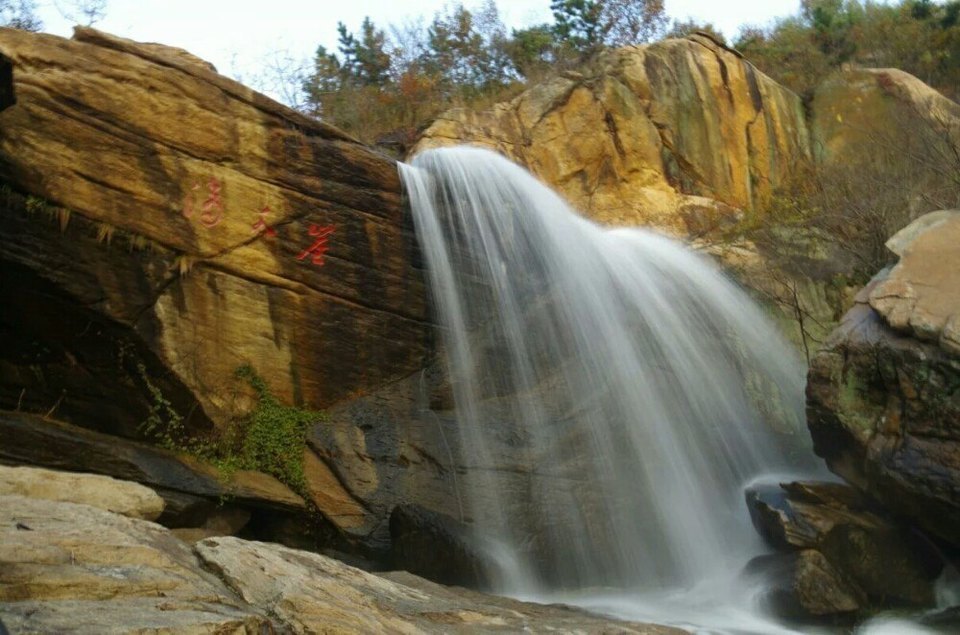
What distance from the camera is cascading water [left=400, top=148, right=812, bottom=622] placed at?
1009cm

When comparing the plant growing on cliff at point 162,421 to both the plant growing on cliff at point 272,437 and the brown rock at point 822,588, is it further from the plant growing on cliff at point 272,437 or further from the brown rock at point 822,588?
the brown rock at point 822,588

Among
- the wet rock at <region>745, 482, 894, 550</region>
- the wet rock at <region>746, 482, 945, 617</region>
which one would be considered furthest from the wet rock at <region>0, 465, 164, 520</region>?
the wet rock at <region>745, 482, 894, 550</region>

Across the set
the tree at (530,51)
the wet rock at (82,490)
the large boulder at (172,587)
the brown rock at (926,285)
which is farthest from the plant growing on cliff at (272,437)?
the tree at (530,51)

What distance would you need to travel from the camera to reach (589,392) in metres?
11.2

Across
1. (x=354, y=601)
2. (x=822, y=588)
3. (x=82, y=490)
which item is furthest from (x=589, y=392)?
(x=82, y=490)

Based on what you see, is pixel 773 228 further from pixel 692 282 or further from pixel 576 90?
pixel 576 90

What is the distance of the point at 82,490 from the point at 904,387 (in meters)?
6.78

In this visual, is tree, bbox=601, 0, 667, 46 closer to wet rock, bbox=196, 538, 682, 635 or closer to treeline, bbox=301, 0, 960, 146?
treeline, bbox=301, 0, 960, 146

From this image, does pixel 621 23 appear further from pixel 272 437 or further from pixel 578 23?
pixel 272 437

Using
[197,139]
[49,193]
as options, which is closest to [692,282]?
[197,139]

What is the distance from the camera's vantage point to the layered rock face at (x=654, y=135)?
56.4 feet

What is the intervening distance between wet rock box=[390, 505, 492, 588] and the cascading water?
34 cm

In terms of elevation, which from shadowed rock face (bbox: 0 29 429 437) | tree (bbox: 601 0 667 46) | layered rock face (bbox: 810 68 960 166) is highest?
tree (bbox: 601 0 667 46)

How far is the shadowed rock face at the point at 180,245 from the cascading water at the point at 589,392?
83 centimetres
